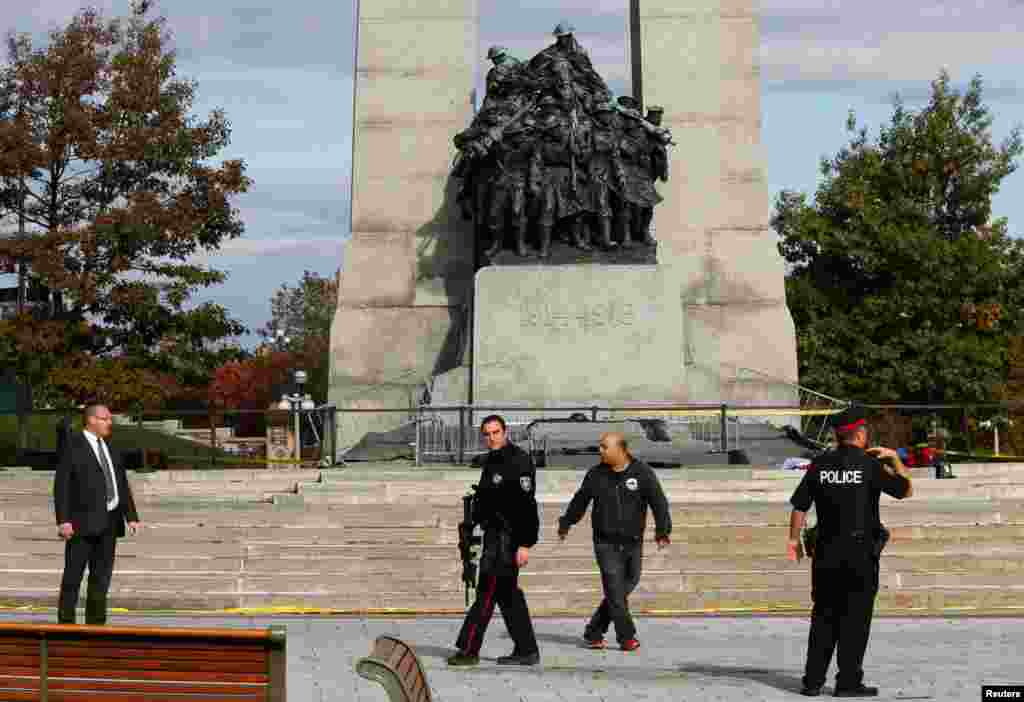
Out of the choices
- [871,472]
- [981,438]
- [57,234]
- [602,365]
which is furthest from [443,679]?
[981,438]

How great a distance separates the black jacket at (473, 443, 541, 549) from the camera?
477 inches

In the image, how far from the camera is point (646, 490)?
1305 centimetres

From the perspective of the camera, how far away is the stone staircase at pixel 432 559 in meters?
16.2

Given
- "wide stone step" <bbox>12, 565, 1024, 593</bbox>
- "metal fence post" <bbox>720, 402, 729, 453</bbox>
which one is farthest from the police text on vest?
"metal fence post" <bbox>720, 402, 729, 453</bbox>

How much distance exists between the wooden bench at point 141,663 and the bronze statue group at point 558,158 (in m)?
21.1

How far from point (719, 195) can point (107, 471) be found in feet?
63.6

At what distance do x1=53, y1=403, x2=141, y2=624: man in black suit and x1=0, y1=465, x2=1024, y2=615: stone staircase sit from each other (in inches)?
131

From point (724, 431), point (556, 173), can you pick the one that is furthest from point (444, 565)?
point (556, 173)

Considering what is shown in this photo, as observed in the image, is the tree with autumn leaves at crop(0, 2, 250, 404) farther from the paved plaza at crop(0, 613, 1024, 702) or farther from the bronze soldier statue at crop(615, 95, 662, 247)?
the paved plaza at crop(0, 613, 1024, 702)

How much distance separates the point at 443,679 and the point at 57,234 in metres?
23.9

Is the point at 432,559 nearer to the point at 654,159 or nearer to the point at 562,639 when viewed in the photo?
the point at 562,639

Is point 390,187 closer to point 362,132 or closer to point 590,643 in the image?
point 362,132

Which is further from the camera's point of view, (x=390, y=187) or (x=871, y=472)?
(x=390, y=187)
